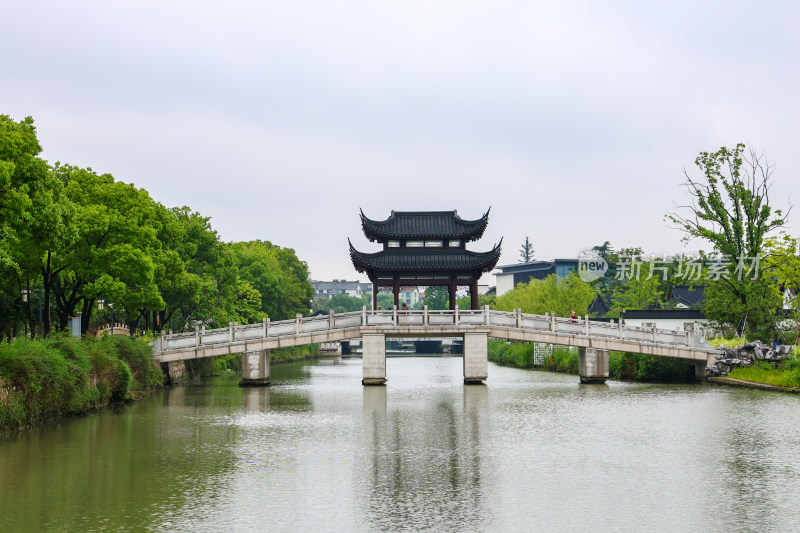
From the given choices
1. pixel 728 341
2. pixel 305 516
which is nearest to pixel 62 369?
pixel 305 516

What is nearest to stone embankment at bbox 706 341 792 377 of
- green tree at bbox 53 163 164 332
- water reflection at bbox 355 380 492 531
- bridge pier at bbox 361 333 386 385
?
water reflection at bbox 355 380 492 531

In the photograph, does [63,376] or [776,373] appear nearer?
[63,376]

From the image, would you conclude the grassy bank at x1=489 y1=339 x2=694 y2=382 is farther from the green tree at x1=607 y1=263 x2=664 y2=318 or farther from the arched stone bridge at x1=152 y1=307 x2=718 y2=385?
the green tree at x1=607 y1=263 x2=664 y2=318

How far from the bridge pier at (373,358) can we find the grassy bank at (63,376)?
1067cm

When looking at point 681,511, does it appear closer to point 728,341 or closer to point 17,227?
point 17,227

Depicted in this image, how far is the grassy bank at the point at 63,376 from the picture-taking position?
71.6 feet

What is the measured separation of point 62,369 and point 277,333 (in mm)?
16648

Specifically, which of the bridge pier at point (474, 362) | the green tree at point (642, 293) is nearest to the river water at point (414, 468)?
the bridge pier at point (474, 362)

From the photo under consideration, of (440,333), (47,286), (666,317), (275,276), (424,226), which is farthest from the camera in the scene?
(275,276)

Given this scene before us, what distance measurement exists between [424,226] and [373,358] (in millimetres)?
10759

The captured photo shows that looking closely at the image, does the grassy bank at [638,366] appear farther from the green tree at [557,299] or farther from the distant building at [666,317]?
the green tree at [557,299]

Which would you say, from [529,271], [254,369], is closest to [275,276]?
[254,369]

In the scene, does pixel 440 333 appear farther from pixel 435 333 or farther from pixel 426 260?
pixel 426 260

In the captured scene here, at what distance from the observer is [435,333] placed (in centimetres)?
4056
